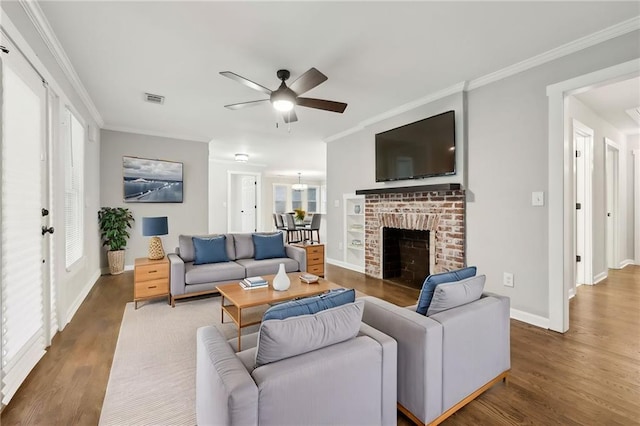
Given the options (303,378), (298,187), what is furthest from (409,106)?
(298,187)

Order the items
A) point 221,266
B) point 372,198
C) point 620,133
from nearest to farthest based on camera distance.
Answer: point 221,266
point 372,198
point 620,133

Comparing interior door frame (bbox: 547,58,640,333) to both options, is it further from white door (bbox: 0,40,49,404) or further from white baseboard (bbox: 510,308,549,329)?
white door (bbox: 0,40,49,404)

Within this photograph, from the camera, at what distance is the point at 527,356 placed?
234 cm

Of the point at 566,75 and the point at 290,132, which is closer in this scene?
the point at 566,75

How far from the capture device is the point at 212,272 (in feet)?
12.1

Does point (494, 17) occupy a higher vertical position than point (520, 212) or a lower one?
higher

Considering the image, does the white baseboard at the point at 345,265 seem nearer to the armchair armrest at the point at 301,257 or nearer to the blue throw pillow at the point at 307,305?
the armchair armrest at the point at 301,257

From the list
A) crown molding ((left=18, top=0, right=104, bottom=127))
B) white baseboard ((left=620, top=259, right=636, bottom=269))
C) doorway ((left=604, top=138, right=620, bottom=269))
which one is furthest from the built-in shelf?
white baseboard ((left=620, top=259, right=636, bottom=269))

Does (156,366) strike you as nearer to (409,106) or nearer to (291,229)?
(409,106)

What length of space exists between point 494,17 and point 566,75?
41.9 inches

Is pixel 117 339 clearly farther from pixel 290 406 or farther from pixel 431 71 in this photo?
pixel 431 71

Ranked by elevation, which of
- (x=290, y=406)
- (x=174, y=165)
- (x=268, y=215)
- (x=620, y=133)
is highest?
(x=620, y=133)

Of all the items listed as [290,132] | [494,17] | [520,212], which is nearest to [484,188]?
[520,212]

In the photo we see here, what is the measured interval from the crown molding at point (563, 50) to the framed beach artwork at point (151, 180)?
17.3 feet
